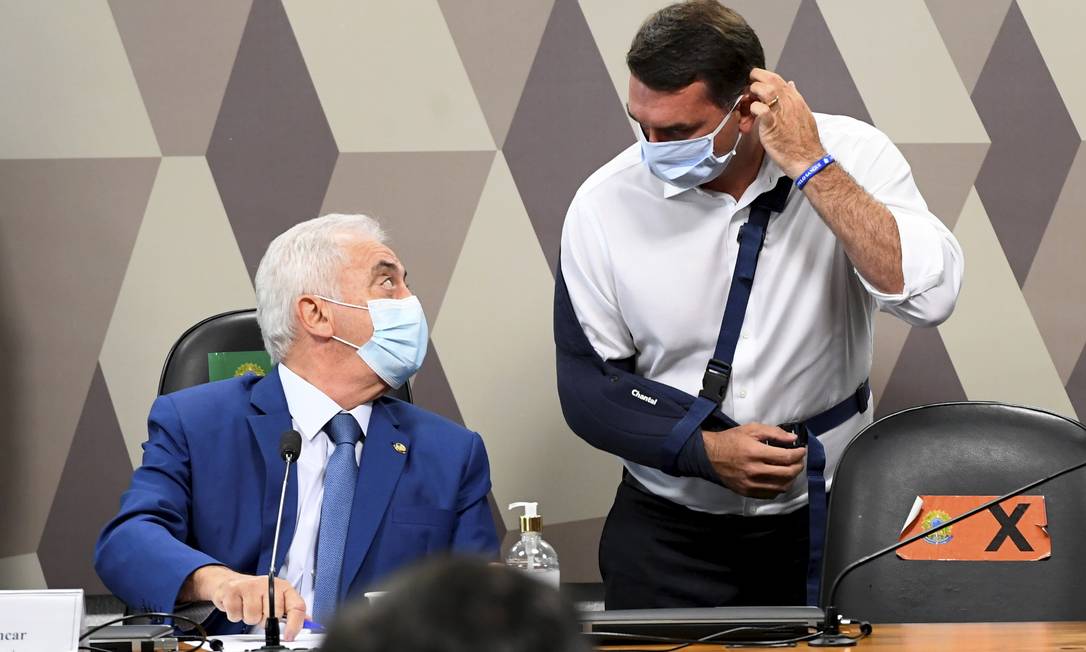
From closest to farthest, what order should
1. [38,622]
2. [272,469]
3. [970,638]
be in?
[38,622] → [970,638] → [272,469]

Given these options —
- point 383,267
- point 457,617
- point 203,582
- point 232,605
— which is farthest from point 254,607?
point 457,617

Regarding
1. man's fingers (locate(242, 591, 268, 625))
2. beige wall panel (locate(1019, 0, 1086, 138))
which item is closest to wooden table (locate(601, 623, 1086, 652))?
man's fingers (locate(242, 591, 268, 625))

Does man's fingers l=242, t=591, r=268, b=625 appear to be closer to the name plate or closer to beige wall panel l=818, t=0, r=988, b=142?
the name plate

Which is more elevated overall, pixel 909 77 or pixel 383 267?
pixel 909 77

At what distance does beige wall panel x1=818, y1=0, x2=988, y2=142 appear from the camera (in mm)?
2848

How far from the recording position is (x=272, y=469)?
1.94 m

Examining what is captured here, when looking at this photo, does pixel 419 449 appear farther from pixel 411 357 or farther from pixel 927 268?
pixel 927 268

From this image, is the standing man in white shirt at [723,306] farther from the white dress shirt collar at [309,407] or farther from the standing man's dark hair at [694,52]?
the white dress shirt collar at [309,407]

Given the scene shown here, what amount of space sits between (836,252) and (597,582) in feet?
3.59

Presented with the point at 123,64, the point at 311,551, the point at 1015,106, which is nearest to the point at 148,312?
the point at 123,64

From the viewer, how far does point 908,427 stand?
6.13 feet

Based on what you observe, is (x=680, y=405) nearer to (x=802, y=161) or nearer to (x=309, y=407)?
(x=802, y=161)

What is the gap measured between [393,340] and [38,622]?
984mm

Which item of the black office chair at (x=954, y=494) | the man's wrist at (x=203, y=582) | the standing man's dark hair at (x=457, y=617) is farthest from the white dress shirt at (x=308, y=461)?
the standing man's dark hair at (x=457, y=617)
